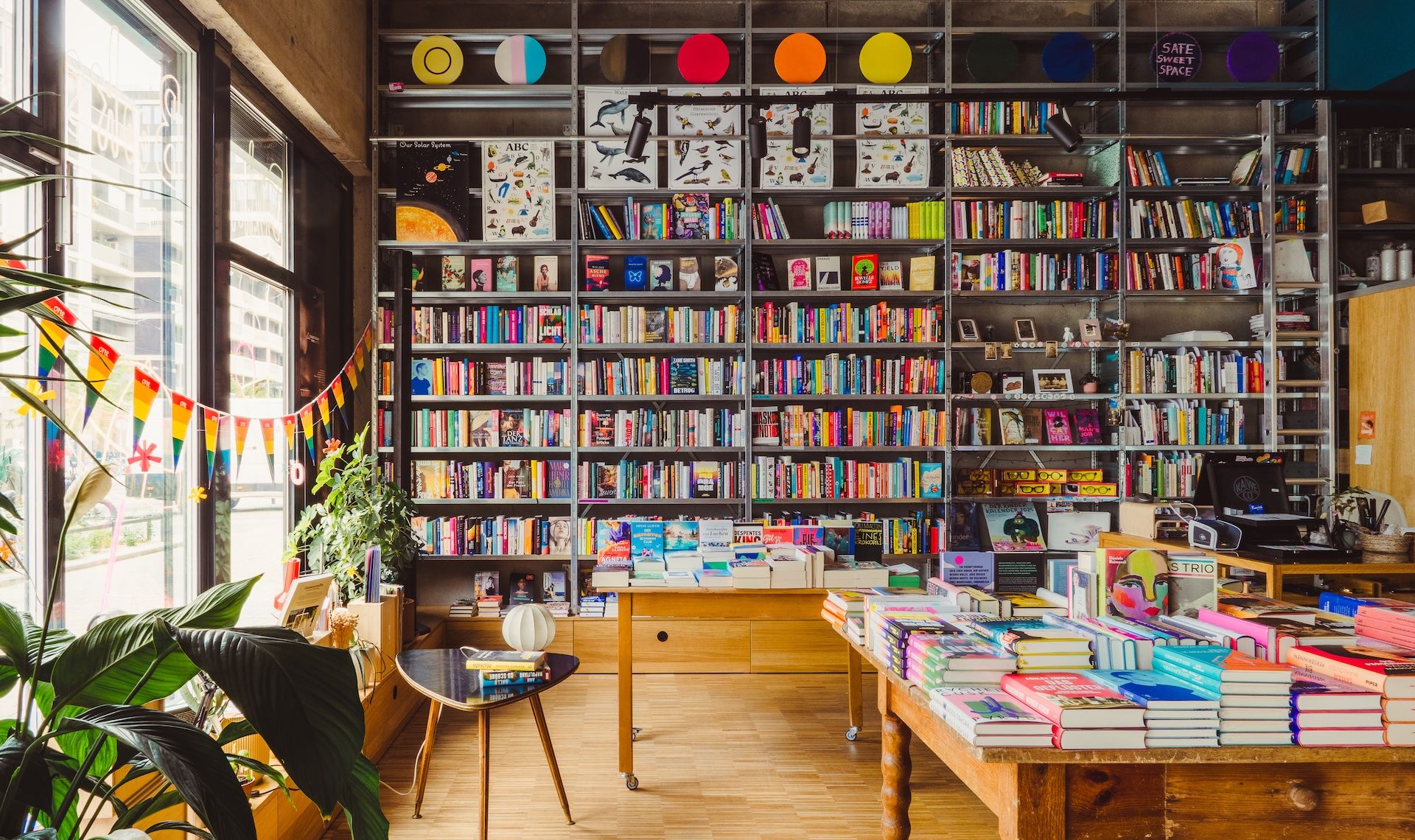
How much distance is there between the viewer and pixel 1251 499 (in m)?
4.04

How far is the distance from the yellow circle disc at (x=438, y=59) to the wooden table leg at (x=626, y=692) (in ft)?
11.4

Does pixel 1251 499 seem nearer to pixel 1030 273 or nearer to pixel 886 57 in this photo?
pixel 1030 273

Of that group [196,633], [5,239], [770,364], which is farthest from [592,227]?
[196,633]

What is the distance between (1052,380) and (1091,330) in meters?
0.38

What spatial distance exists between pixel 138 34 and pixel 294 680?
304 cm

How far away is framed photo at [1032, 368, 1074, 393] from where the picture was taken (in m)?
5.11

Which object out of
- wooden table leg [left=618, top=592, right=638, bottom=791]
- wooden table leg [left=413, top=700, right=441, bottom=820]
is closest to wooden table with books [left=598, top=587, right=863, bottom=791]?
wooden table leg [left=618, top=592, right=638, bottom=791]

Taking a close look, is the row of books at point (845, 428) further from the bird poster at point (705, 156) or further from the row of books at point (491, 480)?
the bird poster at point (705, 156)

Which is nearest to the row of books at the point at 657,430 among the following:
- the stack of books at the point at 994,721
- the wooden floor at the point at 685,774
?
the wooden floor at the point at 685,774

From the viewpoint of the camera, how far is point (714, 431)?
5.00 meters

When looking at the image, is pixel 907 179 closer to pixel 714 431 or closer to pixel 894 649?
pixel 714 431

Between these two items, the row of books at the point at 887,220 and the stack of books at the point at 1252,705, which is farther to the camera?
the row of books at the point at 887,220

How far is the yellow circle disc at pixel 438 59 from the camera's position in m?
4.89

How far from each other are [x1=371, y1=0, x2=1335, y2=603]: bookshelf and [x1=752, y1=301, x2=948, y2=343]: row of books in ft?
0.20
